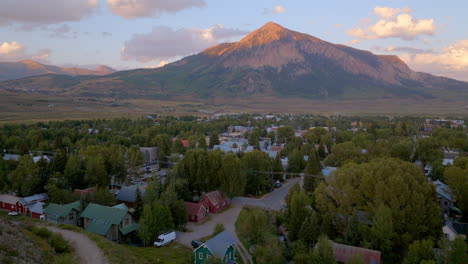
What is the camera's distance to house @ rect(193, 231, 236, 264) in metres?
21.3

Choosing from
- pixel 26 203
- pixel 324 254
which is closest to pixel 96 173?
pixel 26 203

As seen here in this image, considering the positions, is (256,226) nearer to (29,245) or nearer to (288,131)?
(29,245)

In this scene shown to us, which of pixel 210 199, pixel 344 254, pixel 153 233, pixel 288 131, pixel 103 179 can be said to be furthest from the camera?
pixel 288 131

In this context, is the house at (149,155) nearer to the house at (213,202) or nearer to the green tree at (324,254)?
the house at (213,202)

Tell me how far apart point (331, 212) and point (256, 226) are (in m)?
6.77

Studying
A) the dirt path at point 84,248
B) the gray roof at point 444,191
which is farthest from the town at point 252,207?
the dirt path at point 84,248

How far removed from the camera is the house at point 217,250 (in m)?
21.3

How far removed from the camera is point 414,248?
20.5 metres

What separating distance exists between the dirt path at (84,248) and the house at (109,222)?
10.6 feet

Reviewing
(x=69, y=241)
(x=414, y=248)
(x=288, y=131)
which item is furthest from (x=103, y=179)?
(x=288, y=131)

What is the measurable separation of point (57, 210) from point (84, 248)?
9709mm

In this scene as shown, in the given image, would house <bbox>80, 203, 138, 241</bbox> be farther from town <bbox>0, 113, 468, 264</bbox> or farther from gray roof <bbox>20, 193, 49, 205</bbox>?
gray roof <bbox>20, 193, 49, 205</bbox>

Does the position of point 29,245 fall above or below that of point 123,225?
above

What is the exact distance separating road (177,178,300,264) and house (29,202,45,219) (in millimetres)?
12020
